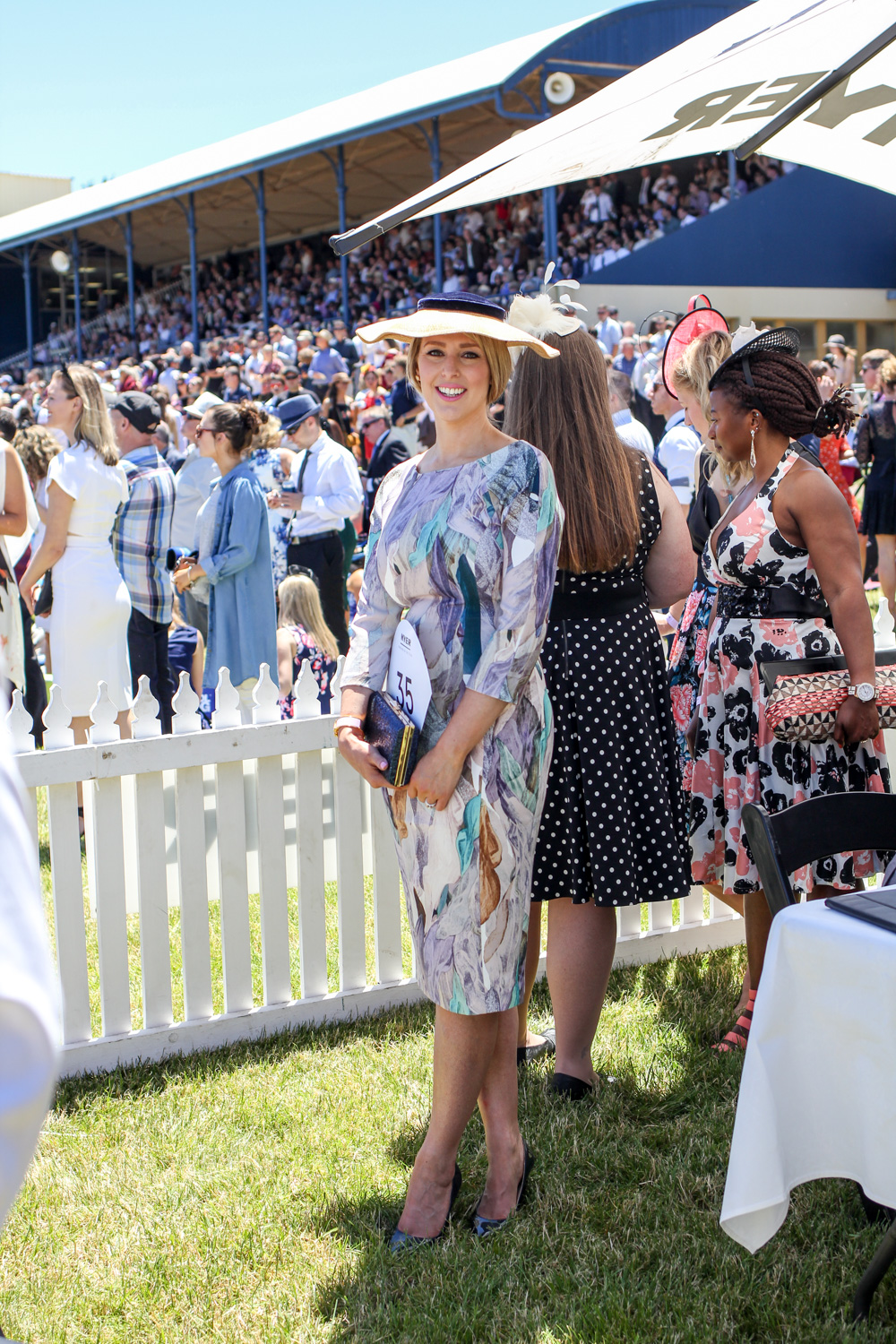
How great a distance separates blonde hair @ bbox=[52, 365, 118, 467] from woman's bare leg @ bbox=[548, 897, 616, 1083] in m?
3.32

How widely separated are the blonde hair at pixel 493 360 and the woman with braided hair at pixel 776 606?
3.11 ft

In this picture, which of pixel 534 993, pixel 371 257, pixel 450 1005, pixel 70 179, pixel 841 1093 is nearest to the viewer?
pixel 841 1093

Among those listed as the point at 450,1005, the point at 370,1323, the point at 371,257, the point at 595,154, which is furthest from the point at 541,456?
the point at 371,257

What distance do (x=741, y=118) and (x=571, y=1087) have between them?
2.38 meters

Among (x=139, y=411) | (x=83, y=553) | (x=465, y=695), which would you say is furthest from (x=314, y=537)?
(x=465, y=695)

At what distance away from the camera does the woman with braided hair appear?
10.3 ft

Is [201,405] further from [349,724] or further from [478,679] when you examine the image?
[478,679]

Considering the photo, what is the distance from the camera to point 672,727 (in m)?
3.20

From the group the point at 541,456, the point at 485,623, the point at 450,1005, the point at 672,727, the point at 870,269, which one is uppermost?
the point at 870,269

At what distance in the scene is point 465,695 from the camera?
2.39 meters

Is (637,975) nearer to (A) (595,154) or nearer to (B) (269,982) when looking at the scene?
(B) (269,982)

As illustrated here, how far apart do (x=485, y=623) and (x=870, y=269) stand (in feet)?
75.2

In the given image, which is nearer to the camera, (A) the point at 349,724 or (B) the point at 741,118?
(A) the point at 349,724

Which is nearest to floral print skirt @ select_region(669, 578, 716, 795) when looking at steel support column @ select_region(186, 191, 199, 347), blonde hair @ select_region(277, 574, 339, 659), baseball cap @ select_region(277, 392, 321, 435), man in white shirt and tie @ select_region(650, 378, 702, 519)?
blonde hair @ select_region(277, 574, 339, 659)
